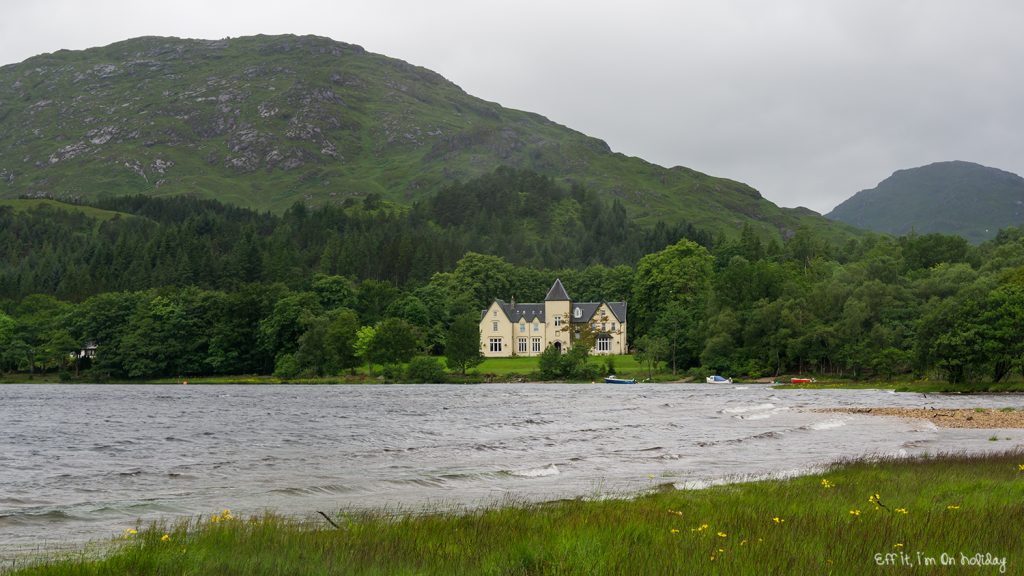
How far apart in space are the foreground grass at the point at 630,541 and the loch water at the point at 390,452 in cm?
453

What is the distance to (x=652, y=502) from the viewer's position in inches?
670

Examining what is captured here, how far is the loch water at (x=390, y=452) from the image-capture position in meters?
20.2

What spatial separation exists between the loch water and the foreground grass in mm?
4527

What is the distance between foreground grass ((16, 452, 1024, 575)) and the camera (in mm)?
9141

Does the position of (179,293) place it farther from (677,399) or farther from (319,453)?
(319,453)

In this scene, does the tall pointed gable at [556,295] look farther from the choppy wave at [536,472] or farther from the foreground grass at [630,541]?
the foreground grass at [630,541]

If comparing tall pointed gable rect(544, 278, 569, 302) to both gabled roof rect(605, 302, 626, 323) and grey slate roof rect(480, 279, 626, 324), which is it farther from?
gabled roof rect(605, 302, 626, 323)

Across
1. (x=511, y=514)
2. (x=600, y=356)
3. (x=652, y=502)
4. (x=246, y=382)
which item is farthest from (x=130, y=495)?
(x=600, y=356)

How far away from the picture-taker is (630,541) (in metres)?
10.9

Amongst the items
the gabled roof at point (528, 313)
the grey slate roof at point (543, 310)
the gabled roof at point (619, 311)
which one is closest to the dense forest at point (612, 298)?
the gabled roof at point (619, 311)

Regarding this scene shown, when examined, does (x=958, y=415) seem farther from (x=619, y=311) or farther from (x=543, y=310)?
(x=543, y=310)

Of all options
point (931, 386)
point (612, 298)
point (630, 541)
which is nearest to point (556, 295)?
point (612, 298)

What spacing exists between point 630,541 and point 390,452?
72.8 ft

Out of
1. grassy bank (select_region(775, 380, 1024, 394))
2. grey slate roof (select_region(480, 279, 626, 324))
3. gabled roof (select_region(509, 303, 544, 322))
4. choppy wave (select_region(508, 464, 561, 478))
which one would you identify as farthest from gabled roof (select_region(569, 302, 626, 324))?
choppy wave (select_region(508, 464, 561, 478))
